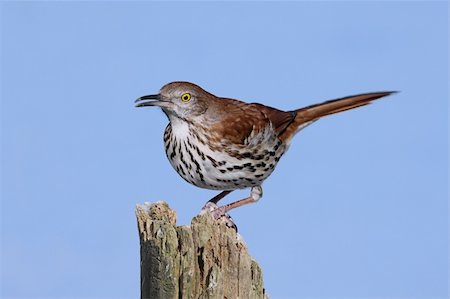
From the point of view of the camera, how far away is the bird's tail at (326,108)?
941 cm

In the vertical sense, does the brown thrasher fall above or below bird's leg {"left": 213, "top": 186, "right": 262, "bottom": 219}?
above

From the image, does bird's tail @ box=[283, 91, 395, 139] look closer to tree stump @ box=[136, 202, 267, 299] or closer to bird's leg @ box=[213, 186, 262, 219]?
bird's leg @ box=[213, 186, 262, 219]

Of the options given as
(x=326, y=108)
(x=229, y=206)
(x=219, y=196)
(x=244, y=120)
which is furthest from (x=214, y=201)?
(x=326, y=108)

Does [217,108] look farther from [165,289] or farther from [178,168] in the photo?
[165,289]

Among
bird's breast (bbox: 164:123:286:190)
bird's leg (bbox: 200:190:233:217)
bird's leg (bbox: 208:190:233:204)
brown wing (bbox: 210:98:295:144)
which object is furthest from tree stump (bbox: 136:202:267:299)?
bird's leg (bbox: 208:190:233:204)

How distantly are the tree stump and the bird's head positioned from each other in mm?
1866

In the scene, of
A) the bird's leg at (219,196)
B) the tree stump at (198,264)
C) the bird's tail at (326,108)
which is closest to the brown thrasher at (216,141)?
the bird's leg at (219,196)

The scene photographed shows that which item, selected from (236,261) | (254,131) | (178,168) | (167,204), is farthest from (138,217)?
(254,131)

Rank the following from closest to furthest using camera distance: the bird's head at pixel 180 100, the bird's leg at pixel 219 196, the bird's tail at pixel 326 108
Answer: the bird's head at pixel 180 100 < the bird's leg at pixel 219 196 < the bird's tail at pixel 326 108

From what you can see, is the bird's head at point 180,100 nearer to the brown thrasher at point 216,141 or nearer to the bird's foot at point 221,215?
the brown thrasher at point 216,141

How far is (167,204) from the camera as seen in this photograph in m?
6.78

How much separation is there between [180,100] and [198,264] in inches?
90.6

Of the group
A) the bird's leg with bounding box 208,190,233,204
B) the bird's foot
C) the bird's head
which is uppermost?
the bird's head

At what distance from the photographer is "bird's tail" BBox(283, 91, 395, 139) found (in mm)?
9414
